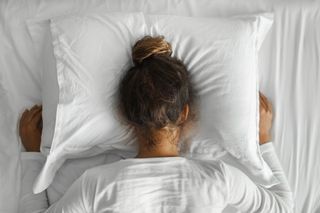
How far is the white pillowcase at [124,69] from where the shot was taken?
1058mm

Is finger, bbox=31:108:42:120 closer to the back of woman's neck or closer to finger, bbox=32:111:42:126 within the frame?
finger, bbox=32:111:42:126

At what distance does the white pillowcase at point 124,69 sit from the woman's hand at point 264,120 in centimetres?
6

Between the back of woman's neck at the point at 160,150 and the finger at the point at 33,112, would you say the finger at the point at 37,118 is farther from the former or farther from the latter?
the back of woman's neck at the point at 160,150

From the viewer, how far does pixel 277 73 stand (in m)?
1.20

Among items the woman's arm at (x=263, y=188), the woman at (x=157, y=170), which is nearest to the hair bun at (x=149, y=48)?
the woman at (x=157, y=170)

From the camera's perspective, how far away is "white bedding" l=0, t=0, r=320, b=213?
1162 millimetres

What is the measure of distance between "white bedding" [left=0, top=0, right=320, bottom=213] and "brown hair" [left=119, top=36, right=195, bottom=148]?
25 centimetres

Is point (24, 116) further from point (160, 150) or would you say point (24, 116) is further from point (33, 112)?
point (160, 150)

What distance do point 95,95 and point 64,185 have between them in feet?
0.79

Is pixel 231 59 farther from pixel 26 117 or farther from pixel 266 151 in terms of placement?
pixel 26 117

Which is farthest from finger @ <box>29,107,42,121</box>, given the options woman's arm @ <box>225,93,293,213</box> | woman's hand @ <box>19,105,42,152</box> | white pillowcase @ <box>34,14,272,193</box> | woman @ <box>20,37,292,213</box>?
woman's arm @ <box>225,93,293,213</box>

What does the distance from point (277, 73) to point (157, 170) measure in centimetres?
44

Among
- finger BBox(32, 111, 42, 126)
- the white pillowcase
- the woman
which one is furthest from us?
finger BBox(32, 111, 42, 126)

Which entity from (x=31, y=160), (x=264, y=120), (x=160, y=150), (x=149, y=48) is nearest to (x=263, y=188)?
(x=264, y=120)
